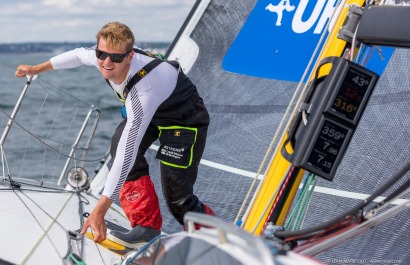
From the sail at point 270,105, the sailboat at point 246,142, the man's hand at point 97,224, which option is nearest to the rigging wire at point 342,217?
the sailboat at point 246,142

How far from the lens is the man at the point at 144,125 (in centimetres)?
339

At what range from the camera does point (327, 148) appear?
285 centimetres

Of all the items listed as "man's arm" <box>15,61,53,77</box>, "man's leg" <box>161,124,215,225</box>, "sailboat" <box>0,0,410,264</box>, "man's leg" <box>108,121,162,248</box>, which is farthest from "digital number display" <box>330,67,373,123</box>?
"man's arm" <box>15,61,53,77</box>

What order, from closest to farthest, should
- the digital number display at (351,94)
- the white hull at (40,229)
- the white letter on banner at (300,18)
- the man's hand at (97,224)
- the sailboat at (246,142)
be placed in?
the digital number display at (351,94) < the man's hand at (97,224) < the white hull at (40,229) < the sailboat at (246,142) < the white letter on banner at (300,18)

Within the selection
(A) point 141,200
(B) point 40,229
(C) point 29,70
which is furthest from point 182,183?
(C) point 29,70

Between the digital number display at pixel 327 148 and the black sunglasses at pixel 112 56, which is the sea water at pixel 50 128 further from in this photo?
the digital number display at pixel 327 148

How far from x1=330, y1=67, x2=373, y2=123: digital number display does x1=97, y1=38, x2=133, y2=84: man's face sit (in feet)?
3.15

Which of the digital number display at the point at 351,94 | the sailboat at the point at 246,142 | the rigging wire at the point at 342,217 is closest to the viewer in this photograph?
the rigging wire at the point at 342,217

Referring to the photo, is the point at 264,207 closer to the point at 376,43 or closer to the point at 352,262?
the point at 376,43

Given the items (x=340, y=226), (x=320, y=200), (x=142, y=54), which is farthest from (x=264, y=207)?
(x=320, y=200)

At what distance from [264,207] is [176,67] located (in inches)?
37.7

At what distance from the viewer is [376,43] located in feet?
9.68

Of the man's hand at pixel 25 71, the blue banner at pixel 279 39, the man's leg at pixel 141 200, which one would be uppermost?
the blue banner at pixel 279 39

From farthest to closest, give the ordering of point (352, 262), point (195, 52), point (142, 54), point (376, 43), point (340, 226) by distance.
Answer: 1. point (195, 52)
2. point (352, 262)
3. point (142, 54)
4. point (376, 43)
5. point (340, 226)
